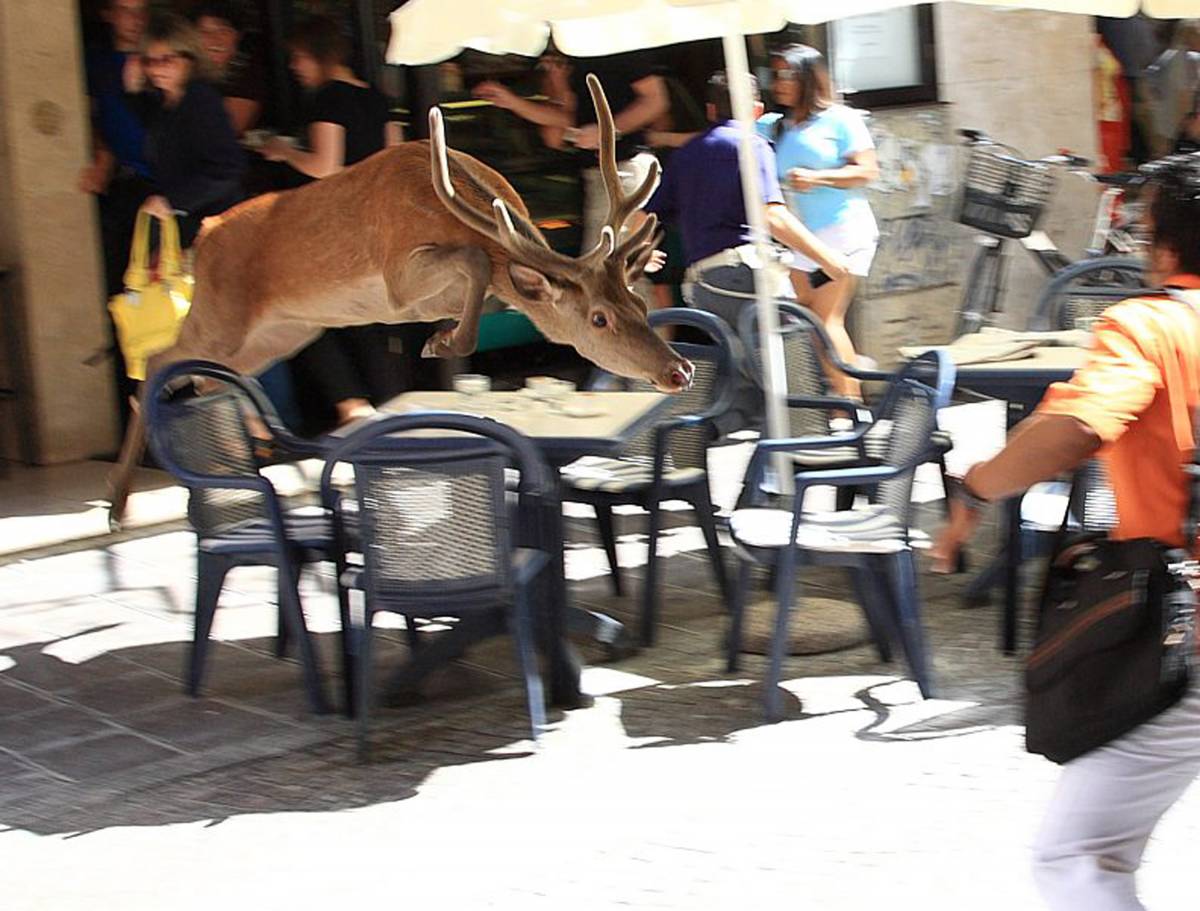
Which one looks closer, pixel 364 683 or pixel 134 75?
pixel 364 683

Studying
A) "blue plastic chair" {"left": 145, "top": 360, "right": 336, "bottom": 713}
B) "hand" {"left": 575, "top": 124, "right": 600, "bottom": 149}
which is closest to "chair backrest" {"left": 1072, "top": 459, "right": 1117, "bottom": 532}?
"blue plastic chair" {"left": 145, "top": 360, "right": 336, "bottom": 713}

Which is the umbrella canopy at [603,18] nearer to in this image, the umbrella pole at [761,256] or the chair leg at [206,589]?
the umbrella pole at [761,256]

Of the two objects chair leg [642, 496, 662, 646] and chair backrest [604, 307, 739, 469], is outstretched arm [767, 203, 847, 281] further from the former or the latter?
chair leg [642, 496, 662, 646]

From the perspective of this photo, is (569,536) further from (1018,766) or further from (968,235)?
(968,235)

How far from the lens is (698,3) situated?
5711 mm

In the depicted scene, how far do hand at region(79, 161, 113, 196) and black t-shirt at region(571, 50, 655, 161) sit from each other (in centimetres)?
253

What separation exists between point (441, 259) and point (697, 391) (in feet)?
5.59

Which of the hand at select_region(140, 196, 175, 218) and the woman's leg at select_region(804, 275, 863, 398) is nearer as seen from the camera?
the hand at select_region(140, 196, 175, 218)

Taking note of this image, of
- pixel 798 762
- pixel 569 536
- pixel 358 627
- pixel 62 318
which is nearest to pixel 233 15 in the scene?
pixel 62 318

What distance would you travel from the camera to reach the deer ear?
5.54 meters

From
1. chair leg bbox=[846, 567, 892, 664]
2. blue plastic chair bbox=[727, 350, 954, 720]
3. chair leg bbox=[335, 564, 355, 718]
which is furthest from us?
chair leg bbox=[846, 567, 892, 664]

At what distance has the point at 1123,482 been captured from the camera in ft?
10.3

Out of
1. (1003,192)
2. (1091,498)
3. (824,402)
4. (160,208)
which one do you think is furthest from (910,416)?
(1003,192)

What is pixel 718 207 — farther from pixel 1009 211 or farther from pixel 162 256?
pixel 1009 211
